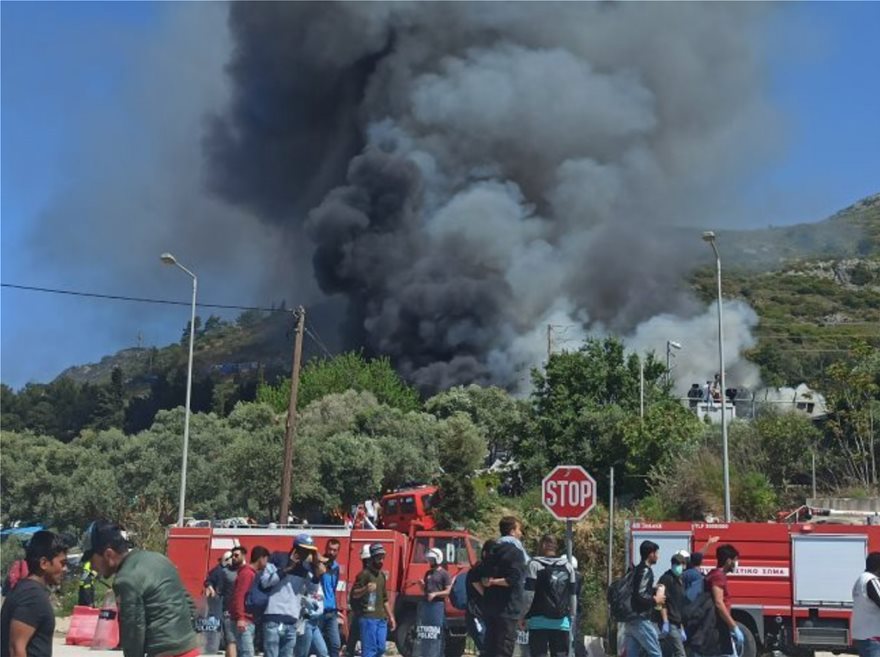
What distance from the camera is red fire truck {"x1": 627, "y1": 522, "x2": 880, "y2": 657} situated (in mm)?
17203

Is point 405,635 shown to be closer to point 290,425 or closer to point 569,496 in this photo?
point 569,496

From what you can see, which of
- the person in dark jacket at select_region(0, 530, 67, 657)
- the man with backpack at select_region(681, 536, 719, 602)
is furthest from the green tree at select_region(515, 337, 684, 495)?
the person in dark jacket at select_region(0, 530, 67, 657)

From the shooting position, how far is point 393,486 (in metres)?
45.1

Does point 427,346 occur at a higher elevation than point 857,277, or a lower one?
lower

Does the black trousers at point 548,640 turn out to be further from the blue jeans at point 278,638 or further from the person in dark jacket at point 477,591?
the blue jeans at point 278,638

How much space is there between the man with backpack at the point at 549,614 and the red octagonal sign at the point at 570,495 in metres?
1.29

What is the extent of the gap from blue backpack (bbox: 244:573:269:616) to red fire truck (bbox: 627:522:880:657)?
28.1 feet

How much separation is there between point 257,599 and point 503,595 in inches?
116

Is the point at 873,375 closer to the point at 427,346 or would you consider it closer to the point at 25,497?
the point at 25,497

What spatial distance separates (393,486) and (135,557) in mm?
39304

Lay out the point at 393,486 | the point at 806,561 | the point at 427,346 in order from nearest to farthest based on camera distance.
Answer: the point at 806,561
the point at 393,486
the point at 427,346

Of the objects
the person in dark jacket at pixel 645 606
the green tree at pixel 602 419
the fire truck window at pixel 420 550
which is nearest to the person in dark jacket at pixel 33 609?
the person in dark jacket at pixel 645 606

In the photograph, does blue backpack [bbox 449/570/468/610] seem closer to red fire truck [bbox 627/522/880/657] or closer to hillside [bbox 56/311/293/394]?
red fire truck [bbox 627/522/880/657]

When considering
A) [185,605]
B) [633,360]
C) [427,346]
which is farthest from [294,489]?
[427,346]
